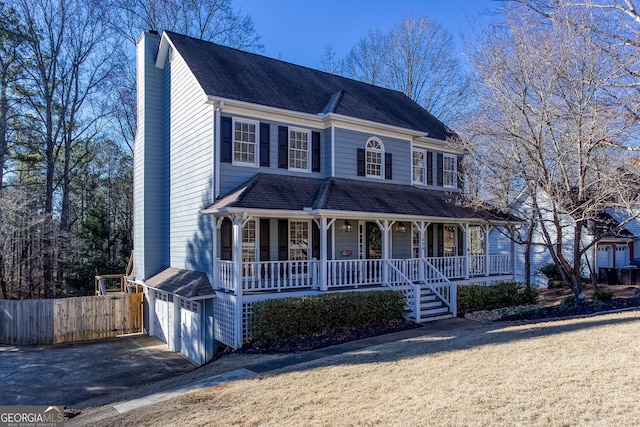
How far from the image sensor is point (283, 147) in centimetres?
1444

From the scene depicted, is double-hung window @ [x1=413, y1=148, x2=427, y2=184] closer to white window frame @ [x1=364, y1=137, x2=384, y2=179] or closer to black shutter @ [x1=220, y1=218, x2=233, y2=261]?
white window frame @ [x1=364, y1=137, x2=384, y2=179]

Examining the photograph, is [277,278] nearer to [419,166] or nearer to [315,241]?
[315,241]

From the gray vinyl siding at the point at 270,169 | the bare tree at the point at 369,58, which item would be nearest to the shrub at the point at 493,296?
the gray vinyl siding at the point at 270,169

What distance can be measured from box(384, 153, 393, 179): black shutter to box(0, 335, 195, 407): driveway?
9.87 m

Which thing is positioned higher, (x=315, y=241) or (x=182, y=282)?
(x=315, y=241)

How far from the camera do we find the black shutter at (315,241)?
14656 mm

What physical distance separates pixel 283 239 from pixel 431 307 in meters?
5.50

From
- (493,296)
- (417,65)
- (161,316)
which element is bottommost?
(161,316)

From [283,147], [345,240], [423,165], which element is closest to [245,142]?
[283,147]

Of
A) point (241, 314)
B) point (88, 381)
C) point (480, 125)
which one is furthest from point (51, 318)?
point (480, 125)

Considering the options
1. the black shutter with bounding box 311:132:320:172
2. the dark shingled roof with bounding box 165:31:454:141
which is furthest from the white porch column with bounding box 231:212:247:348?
the black shutter with bounding box 311:132:320:172

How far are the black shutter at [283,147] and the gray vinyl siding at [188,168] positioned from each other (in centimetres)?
240

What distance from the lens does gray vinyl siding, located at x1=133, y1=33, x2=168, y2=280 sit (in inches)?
669

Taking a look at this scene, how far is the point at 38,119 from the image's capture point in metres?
23.5
